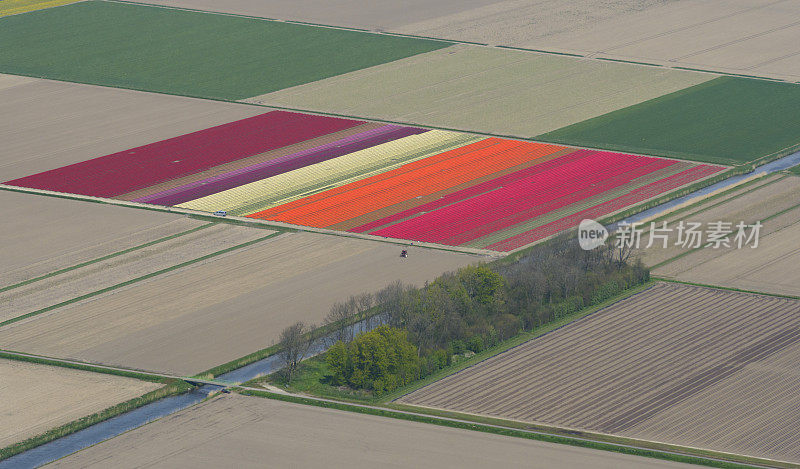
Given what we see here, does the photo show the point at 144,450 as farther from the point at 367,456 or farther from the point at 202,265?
the point at 202,265

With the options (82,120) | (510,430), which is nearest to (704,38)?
(82,120)

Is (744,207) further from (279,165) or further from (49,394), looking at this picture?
(49,394)

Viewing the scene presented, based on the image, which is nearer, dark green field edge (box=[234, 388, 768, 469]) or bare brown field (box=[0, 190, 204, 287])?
dark green field edge (box=[234, 388, 768, 469])

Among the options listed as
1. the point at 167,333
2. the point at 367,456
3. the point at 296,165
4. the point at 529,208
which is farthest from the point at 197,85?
the point at 367,456

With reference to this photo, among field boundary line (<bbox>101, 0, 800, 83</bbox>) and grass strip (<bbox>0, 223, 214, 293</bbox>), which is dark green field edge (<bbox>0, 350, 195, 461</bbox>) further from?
field boundary line (<bbox>101, 0, 800, 83</bbox>)

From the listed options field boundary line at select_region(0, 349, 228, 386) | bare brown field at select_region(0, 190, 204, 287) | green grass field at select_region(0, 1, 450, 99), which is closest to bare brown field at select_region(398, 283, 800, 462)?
field boundary line at select_region(0, 349, 228, 386)

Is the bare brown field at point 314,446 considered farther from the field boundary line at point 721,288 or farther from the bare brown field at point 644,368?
the field boundary line at point 721,288
